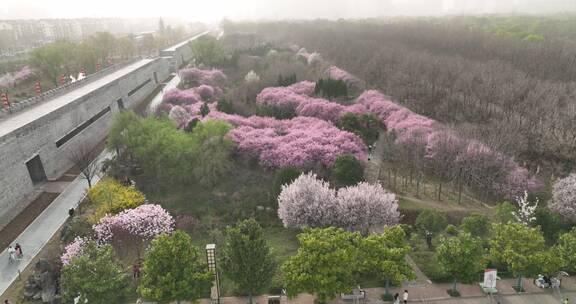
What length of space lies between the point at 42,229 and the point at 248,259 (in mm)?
16144

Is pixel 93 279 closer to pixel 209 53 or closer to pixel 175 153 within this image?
pixel 175 153

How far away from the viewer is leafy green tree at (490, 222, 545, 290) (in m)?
18.0

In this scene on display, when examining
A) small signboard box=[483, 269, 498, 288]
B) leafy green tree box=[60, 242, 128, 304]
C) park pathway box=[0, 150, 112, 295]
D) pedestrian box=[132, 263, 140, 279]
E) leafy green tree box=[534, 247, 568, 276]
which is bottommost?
park pathway box=[0, 150, 112, 295]

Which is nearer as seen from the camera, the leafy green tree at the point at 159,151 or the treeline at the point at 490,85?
the leafy green tree at the point at 159,151

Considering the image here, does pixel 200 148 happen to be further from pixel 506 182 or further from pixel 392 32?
pixel 392 32

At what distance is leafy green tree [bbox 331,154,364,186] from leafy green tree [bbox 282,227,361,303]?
9.52 metres

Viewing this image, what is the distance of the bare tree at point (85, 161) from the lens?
29766 mm

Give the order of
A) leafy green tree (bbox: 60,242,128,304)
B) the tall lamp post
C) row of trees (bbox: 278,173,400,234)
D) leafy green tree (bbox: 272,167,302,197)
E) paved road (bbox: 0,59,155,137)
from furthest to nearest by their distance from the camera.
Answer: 1. paved road (bbox: 0,59,155,137)
2. leafy green tree (bbox: 272,167,302,197)
3. row of trees (bbox: 278,173,400,234)
4. the tall lamp post
5. leafy green tree (bbox: 60,242,128,304)

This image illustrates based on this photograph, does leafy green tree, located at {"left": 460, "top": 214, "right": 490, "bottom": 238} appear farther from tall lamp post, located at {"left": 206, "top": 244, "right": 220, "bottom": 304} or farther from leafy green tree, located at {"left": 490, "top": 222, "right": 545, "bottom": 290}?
tall lamp post, located at {"left": 206, "top": 244, "right": 220, "bottom": 304}

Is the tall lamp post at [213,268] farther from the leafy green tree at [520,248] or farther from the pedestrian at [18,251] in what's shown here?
the leafy green tree at [520,248]

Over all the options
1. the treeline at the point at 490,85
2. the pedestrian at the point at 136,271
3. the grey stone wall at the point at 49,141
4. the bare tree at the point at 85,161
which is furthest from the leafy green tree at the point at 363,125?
the grey stone wall at the point at 49,141

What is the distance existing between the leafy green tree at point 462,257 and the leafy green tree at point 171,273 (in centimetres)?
1089

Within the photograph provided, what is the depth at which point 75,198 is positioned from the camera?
1126 inches

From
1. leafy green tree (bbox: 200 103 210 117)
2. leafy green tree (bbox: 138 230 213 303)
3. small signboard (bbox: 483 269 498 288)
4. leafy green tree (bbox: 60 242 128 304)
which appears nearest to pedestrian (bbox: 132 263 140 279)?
leafy green tree (bbox: 60 242 128 304)
